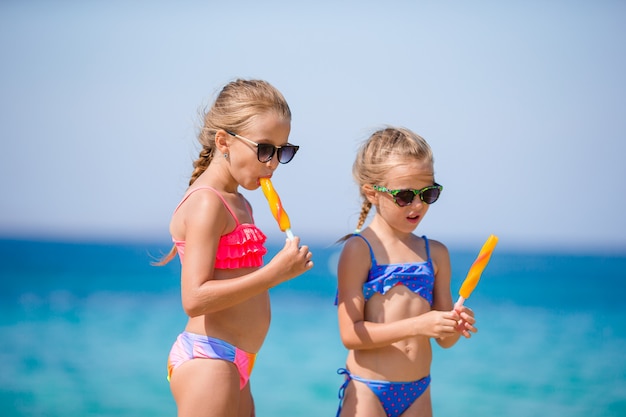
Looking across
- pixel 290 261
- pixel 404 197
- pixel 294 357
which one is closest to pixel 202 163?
pixel 290 261

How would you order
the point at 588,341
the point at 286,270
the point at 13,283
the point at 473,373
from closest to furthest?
the point at 286,270 → the point at 473,373 → the point at 588,341 → the point at 13,283

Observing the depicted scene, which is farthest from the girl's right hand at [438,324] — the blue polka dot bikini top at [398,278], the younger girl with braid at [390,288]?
the blue polka dot bikini top at [398,278]

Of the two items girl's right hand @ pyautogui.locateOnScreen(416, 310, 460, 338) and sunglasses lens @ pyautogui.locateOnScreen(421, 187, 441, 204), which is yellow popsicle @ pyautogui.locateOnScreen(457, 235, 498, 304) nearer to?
girl's right hand @ pyautogui.locateOnScreen(416, 310, 460, 338)

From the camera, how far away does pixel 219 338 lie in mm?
3207

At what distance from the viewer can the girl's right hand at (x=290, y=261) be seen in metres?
3.05

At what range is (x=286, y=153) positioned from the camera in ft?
11.2

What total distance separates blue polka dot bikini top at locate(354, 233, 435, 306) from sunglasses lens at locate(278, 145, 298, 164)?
610mm

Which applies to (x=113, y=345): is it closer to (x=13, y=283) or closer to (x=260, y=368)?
(x=260, y=368)

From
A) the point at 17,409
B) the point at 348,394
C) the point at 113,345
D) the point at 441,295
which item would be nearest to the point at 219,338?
the point at 348,394

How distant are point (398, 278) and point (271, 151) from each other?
88 cm

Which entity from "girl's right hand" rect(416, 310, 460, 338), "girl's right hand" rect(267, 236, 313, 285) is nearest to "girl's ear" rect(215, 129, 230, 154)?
"girl's right hand" rect(267, 236, 313, 285)

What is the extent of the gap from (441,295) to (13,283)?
74.8 ft

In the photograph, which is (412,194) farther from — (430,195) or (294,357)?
(294,357)

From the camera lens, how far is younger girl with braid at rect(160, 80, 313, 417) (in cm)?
308
